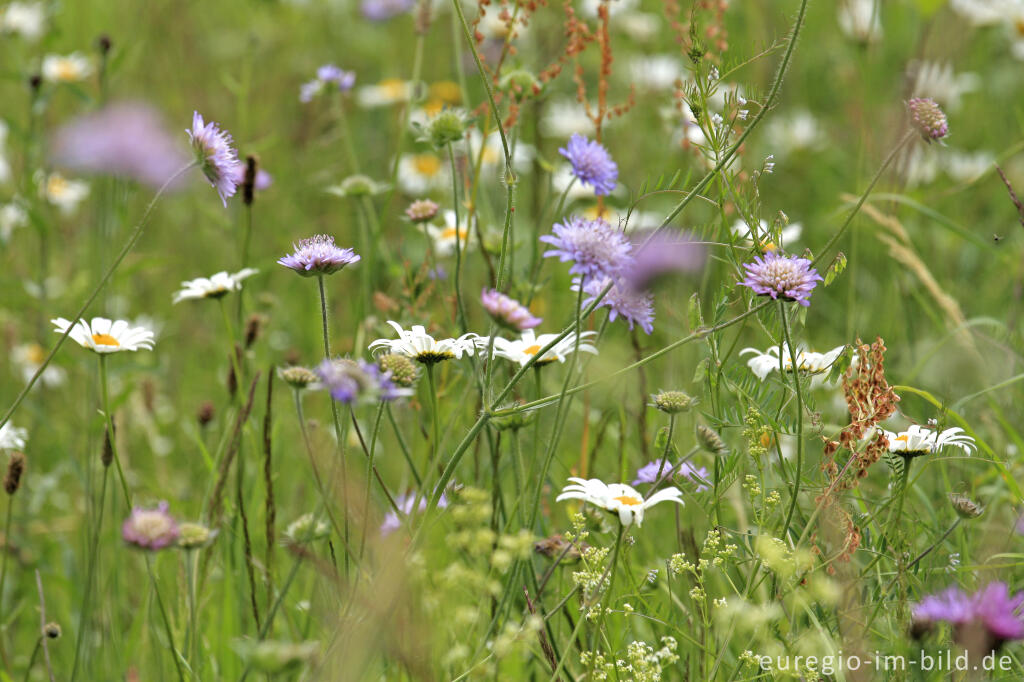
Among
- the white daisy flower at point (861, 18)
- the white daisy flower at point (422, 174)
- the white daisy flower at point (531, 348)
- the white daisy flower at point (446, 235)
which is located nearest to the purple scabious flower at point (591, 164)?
the white daisy flower at point (531, 348)

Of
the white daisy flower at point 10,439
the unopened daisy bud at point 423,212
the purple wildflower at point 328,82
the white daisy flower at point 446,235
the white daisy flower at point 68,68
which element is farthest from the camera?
the white daisy flower at point 68,68

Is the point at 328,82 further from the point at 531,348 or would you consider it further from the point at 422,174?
the point at 422,174

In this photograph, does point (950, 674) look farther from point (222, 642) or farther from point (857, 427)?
point (222, 642)

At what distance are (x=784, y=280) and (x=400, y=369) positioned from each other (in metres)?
0.45

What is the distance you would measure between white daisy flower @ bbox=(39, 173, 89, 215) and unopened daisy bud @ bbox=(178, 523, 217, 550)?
2246mm

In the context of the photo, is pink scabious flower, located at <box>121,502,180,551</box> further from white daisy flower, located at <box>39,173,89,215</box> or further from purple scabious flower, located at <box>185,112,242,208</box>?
white daisy flower, located at <box>39,173,89,215</box>

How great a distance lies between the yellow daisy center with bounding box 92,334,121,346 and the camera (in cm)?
138

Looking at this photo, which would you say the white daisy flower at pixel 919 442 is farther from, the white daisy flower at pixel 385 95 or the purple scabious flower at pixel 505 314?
the white daisy flower at pixel 385 95

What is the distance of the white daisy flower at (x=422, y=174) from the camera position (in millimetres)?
3352

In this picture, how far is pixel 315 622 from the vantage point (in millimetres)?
1655

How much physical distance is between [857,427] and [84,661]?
4.07 ft

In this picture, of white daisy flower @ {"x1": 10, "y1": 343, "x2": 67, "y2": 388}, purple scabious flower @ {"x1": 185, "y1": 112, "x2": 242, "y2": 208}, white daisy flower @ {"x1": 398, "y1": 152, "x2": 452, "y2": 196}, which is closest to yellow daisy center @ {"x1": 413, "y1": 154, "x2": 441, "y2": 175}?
white daisy flower @ {"x1": 398, "y1": 152, "x2": 452, "y2": 196}

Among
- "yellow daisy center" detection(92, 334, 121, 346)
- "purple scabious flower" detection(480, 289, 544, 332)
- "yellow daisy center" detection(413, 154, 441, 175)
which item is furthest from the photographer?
"yellow daisy center" detection(413, 154, 441, 175)

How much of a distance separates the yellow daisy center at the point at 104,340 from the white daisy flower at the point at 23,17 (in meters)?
1.62
